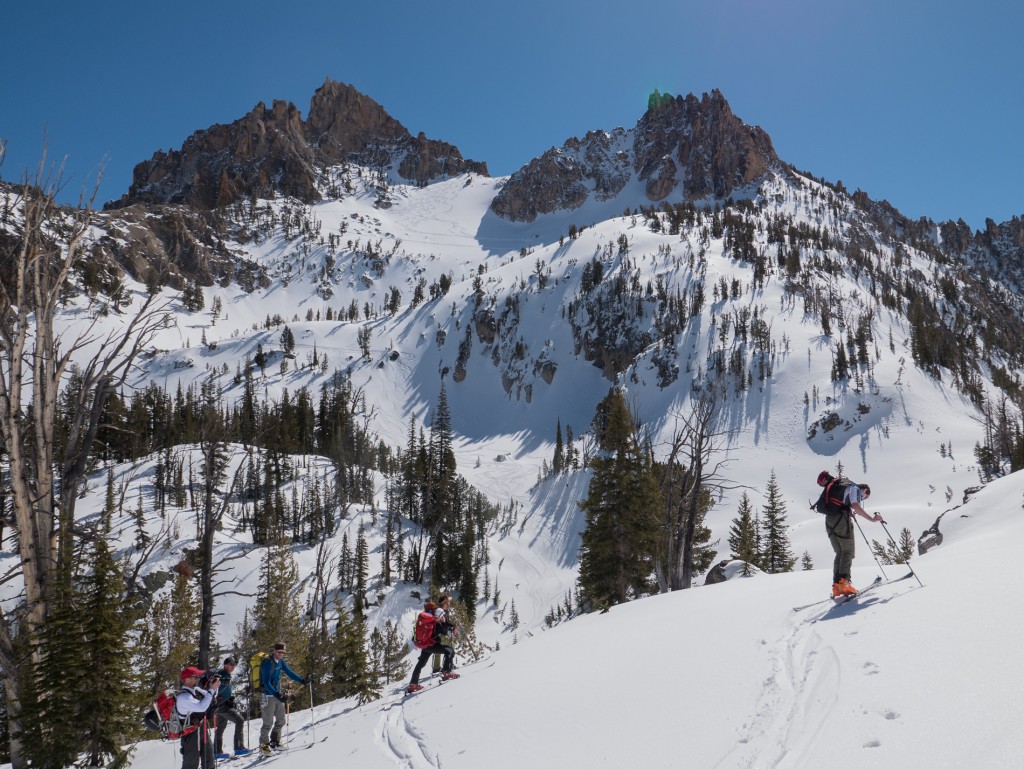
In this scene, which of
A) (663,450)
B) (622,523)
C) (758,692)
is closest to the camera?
(758,692)

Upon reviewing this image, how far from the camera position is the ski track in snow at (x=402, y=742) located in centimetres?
707

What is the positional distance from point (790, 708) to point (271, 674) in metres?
9.67

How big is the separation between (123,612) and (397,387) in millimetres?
142026

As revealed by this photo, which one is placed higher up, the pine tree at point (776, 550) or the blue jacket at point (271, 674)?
the blue jacket at point (271, 674)

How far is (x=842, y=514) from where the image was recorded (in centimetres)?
927

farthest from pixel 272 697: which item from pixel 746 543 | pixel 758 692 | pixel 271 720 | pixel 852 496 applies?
pixel 746 543

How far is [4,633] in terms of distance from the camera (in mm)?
6508

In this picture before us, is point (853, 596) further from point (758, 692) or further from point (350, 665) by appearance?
point (350, 665)

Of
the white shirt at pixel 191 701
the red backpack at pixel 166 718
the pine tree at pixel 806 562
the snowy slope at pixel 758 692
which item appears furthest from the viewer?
the pine tree at pixel 806 562

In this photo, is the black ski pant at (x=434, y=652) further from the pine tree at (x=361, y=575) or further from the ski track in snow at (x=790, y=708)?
the pine tree at (x=361, y=575)

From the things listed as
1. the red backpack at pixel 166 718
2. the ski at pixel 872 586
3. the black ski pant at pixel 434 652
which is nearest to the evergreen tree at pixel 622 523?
the black ski pant at pixel 434 652

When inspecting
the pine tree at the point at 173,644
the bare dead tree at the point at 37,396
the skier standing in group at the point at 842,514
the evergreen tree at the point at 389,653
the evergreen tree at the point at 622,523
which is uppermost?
the bare dead tree at the point at 37,396

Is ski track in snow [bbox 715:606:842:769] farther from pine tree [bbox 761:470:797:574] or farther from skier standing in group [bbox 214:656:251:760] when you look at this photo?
pine tree [bbox 761:470:797:574]

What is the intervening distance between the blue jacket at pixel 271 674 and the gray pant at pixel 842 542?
394 inches
